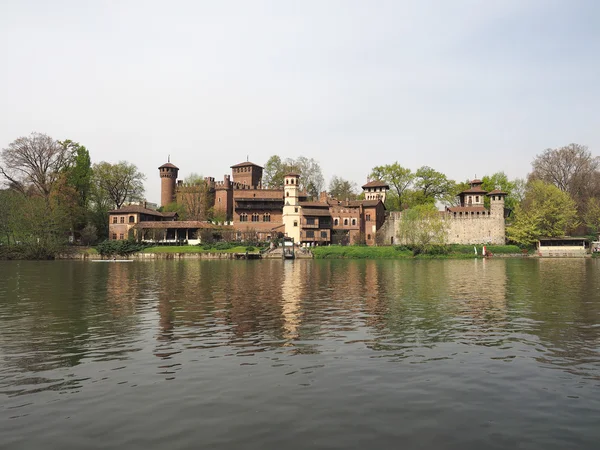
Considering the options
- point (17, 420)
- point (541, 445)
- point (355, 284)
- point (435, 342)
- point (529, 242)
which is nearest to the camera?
point (541, 445)

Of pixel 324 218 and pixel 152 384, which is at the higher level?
pixel 324 218

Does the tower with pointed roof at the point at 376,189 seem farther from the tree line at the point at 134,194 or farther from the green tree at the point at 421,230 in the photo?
the green tree at the point at 421,230

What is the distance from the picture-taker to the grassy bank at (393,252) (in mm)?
70938

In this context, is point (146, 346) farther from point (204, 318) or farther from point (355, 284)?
point (355, 284)

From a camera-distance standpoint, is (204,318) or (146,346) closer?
(146,346)

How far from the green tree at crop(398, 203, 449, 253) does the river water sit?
173ft

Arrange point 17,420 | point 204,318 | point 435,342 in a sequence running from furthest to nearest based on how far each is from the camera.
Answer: point 204,318, point 435,342, point 17,420

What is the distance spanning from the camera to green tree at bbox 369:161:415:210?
9762 centimetres

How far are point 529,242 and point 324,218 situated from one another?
114 feet

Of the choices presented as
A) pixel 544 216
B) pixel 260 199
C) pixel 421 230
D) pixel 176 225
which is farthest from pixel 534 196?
pixel 176 225

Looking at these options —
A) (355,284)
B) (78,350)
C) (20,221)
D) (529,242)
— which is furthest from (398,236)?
(78,350)

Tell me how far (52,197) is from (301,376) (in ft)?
249

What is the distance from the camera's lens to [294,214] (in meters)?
84.7

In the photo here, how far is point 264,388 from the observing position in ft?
30.0
